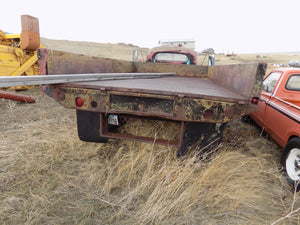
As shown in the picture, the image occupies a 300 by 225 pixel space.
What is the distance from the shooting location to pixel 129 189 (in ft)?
6.48

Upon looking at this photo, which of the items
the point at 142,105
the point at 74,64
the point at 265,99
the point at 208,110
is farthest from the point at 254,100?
the point at 265,99

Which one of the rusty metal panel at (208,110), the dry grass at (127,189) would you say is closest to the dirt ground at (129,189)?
the dry grass at (127,189)

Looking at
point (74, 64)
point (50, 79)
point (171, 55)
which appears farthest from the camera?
point (171, 55)

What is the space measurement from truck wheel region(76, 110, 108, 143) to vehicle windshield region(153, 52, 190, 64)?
4481 mm

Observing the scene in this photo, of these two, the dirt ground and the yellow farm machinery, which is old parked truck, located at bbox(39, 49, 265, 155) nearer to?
the dirt ground

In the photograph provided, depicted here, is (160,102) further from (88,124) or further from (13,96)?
(13,96)

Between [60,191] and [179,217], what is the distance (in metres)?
1.25

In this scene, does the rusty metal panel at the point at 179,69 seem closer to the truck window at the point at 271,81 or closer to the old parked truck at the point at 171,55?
the old parked truck at the point at 171,55

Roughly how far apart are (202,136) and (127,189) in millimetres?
1017

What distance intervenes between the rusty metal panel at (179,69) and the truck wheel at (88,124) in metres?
2.77

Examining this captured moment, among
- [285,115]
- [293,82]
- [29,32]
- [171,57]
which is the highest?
[29,32]

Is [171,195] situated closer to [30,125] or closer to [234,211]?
[234,211]

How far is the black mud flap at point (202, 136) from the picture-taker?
2025 mm

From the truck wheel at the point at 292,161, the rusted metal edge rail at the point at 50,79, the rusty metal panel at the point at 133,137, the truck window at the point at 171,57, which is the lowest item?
the truck wheel at the point at 292,161
